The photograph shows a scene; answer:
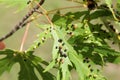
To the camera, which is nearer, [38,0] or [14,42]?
[38,0]

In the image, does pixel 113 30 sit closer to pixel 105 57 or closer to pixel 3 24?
pixel 105 57

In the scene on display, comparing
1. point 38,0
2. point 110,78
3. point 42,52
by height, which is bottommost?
point 110,78

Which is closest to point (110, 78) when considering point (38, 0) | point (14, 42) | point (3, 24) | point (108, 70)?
point (108, 70)

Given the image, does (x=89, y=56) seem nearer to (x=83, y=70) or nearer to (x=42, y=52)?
(x=83, y=70)

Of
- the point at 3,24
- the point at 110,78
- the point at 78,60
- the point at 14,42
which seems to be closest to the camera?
the point at 78,60

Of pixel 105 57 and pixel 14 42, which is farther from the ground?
pixel 105 57

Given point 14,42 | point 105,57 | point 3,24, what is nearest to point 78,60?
point 105,57

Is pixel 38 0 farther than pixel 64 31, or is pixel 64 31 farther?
pixel 38 0

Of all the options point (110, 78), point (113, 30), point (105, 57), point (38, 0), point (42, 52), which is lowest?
point (110, 78)

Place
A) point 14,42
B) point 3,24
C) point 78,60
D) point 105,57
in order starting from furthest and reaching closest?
point 3,24 → point 14,42 → point 105,57 → point 78,60
